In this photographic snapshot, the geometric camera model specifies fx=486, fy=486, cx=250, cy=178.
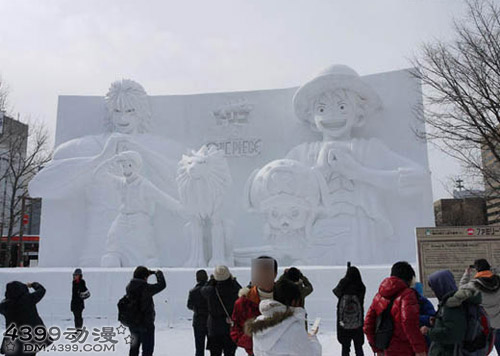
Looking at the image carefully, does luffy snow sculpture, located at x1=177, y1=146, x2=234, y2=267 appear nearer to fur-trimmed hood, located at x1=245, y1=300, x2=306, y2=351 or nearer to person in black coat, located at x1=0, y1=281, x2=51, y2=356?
person in black coat, located at x1=0, y1=281, x2=51, y2=356

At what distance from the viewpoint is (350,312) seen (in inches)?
168

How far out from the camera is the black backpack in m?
2.86

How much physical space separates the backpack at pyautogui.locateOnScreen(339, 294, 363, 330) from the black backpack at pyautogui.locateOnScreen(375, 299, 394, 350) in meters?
1.34

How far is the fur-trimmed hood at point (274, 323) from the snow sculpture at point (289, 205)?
23.2 ft

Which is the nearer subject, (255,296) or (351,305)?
(255,296)

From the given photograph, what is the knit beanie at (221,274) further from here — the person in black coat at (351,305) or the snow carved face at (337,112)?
the snow carved face at (337,112)

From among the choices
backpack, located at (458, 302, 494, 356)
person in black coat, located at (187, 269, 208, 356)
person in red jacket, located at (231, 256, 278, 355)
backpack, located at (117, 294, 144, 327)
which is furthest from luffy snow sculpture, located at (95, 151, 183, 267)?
backpack, located at (458, 302, 494, 356)

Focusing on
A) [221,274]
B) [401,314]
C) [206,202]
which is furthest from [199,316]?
[206,202]

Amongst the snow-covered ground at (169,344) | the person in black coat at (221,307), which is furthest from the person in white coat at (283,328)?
the snow-covered ground at (169,344)

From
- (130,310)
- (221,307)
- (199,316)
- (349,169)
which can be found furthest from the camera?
(349,169)

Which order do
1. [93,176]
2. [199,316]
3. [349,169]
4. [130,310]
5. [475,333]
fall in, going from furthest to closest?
[93,176] < [349,169] < [199,316] < [130,310] < [475,333]

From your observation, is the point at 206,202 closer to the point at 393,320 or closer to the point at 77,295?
the point at 77,295

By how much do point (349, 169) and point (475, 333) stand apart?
24.7ft

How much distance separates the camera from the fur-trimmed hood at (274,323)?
7.50ft
